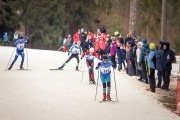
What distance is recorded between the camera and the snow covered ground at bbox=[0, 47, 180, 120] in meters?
11.6

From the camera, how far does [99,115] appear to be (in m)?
11.7

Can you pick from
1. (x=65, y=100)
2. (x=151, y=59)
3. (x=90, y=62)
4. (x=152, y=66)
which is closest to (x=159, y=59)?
(x=151, y=59)

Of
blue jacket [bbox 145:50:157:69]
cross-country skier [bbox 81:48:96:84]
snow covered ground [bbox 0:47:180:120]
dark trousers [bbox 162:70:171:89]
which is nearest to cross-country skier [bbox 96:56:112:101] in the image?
snow covered ground [bbox 0:47:180:120]

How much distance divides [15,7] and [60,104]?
4079cm

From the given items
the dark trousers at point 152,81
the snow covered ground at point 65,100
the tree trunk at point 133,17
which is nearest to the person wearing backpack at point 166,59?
the dark trousers at point 152,81

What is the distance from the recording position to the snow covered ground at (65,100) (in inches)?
458

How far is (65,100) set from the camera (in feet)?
44.7

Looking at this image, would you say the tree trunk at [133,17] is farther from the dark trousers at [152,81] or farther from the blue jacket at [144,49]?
the dark trousers at [152,81]

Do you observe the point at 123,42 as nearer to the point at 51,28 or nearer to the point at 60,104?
the point at 60,104

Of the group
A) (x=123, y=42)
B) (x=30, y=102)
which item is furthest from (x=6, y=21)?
(x=30, y=102)

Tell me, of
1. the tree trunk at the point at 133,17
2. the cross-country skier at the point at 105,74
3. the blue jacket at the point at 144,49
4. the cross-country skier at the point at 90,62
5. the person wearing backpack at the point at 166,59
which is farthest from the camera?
the tree trunk at the point at 133,17

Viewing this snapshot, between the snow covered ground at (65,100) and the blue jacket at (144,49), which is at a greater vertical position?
the blue jacket at (144,49)

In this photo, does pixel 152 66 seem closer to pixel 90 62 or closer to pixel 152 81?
pixel 152 81

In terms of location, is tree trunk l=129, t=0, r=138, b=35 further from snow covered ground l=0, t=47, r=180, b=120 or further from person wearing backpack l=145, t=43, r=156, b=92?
person wearing backpack l=145, t=43, r=156, b=92
